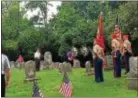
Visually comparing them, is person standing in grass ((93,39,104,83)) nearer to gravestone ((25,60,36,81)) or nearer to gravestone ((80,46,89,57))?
gravestone ((25,60,36,81))

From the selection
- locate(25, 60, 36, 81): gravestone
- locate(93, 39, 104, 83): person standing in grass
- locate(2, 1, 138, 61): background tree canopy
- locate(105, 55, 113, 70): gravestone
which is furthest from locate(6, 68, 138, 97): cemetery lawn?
locate(2, 1, 138, 61): background tree canopy

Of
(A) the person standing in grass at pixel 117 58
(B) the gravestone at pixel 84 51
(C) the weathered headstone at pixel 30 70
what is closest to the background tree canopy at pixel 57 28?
(B) the gravestone at pixel 84 51

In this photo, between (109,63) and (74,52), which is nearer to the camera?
(109,63)

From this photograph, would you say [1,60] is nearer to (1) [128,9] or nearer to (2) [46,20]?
(1) [128,9]

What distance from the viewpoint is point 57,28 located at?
47719 millimetres

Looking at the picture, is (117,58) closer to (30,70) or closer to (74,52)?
(30,70)

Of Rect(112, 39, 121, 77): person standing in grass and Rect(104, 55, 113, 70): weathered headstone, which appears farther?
Rect(104, 55, 113, 70): weathered headstone

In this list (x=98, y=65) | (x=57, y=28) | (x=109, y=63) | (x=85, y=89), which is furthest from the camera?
(x=57, y=28)

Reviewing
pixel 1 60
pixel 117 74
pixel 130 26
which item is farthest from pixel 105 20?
pixel 1 60

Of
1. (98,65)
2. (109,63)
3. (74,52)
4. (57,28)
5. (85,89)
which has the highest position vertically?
(57,28)

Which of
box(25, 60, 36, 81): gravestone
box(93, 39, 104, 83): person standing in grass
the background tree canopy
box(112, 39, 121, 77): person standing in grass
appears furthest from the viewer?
the background tree canopy

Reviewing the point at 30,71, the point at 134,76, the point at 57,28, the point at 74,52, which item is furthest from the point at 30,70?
the point at 57,28

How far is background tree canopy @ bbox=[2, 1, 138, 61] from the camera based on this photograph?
39000 millimetres

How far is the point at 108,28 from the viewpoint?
30.3m
